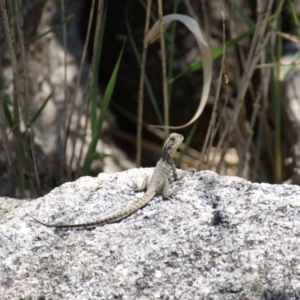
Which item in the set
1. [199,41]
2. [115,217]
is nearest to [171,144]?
[199,41]

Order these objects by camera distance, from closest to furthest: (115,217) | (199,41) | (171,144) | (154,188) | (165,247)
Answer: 1. (165,247)
2. (115,217)
3. (154,188)
4. (199,41)
5. (171,144)

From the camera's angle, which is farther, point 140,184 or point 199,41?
point 199,41

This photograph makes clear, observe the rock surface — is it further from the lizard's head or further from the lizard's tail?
the lizard's head

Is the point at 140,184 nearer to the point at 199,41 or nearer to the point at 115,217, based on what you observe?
the point at 115,217

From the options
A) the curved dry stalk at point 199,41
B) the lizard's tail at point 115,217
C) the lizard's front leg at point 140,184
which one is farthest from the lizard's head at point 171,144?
the lizard's tail at point 115,217

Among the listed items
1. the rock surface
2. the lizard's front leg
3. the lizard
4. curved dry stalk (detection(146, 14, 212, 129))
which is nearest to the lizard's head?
the lizard

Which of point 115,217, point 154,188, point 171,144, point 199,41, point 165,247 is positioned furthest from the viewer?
point 171,144

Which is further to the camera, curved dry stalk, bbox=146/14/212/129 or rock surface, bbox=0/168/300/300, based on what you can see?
curved dry stalk, bbox=146/14/212/129

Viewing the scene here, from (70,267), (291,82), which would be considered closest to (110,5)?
(291,82)

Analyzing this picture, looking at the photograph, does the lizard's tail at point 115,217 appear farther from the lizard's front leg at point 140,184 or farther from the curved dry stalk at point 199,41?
the curved dry stalk at point 199,41

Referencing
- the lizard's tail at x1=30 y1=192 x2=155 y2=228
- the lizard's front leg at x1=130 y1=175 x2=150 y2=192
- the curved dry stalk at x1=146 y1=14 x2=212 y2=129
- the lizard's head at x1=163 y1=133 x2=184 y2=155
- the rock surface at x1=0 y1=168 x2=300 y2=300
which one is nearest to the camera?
the rock surface at x1=0 y1=168 x2=300 y2=300
